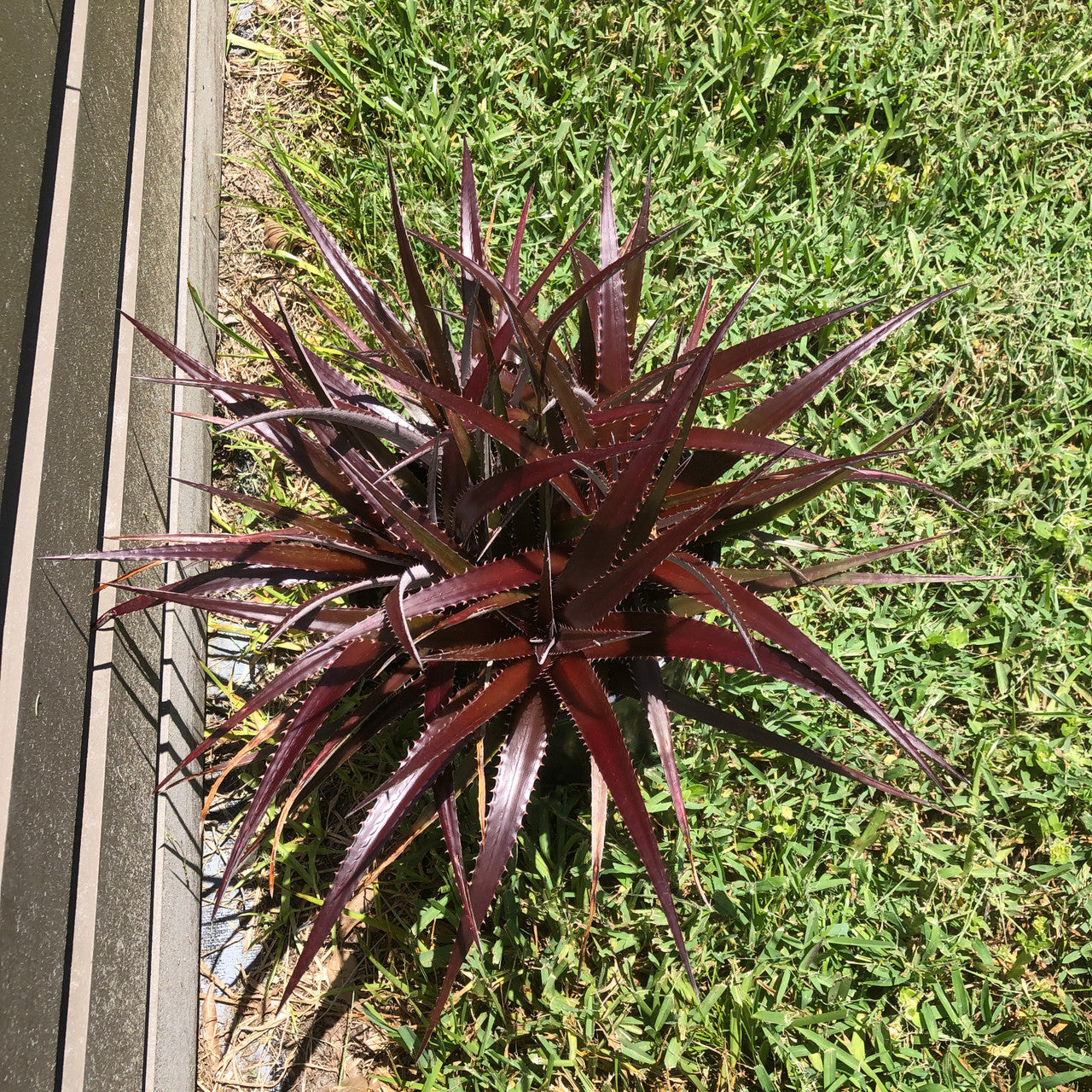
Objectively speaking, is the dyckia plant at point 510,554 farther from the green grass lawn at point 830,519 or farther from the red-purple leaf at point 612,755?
the green grass lawn at point 830,519

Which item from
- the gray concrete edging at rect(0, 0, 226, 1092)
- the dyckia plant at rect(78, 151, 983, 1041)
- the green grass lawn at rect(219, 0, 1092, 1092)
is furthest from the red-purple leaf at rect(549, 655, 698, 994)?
the gray concrete edging at rect(0, 0, 226, 1092)


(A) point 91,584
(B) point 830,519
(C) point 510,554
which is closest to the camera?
(C) point 510,554

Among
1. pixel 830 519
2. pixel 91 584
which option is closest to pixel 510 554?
pixel 91 584

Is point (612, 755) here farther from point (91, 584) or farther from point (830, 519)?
point (830, 519)

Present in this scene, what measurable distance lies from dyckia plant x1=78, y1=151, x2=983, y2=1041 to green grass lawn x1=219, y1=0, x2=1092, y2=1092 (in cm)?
49

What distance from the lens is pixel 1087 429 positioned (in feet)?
7.41

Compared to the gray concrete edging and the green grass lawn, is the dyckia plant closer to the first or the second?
the gray concrete edging

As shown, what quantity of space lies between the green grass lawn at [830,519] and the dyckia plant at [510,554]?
49cm

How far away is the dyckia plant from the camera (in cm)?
130

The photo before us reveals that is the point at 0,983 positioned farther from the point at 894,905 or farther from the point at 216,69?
the point at 216,69

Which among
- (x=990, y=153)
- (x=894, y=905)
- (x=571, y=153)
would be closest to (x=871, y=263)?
(x=990, y=153)

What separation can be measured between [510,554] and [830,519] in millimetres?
982

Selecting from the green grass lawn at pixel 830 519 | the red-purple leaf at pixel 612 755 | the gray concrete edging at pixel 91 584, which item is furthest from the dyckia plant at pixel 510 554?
the green grass lawn at pixel 830 519

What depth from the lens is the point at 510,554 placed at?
1545 millimetres
